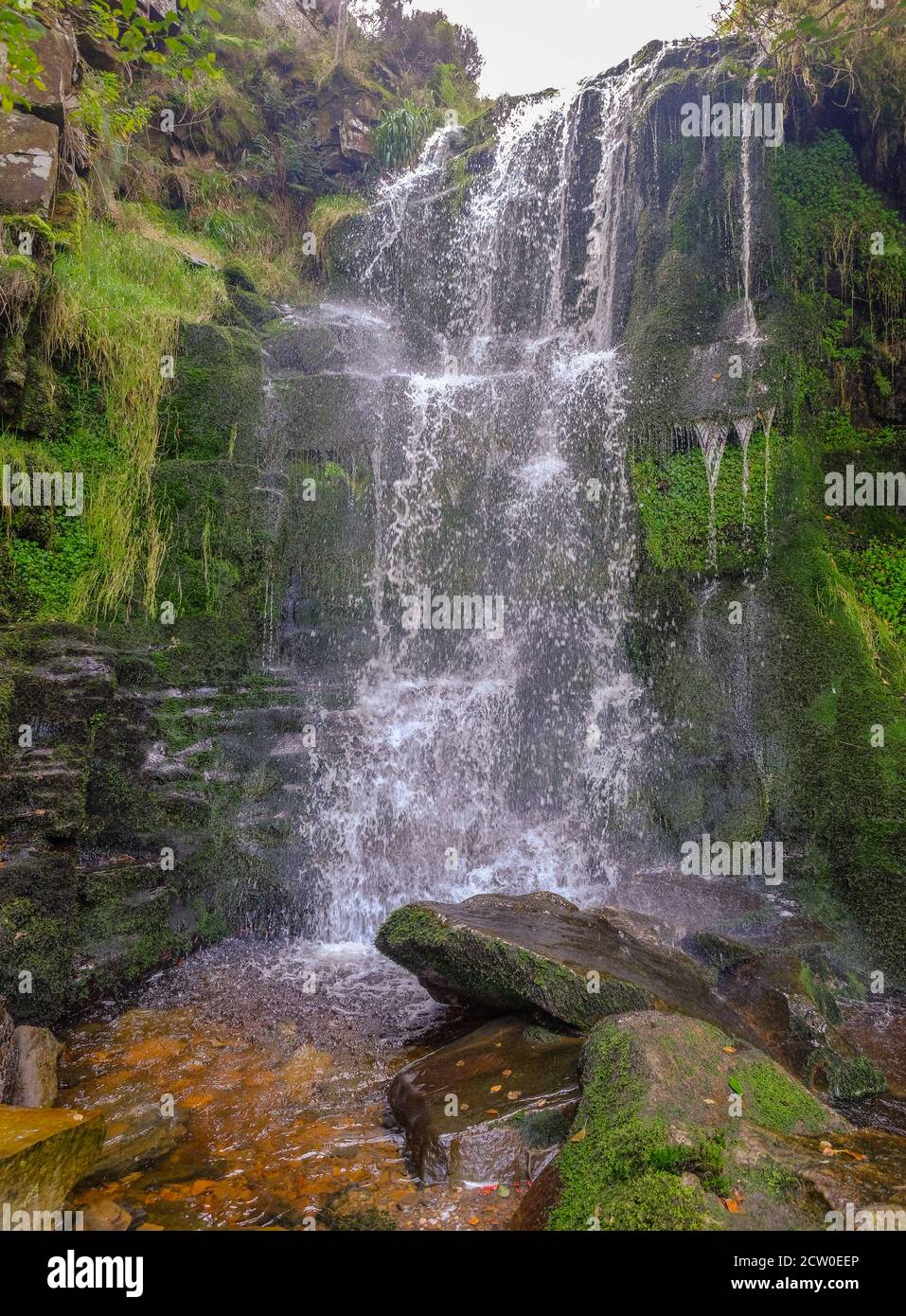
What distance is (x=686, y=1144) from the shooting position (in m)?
2.92

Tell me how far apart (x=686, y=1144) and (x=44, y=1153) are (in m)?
2.47

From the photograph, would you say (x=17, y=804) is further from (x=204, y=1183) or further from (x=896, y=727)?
(x=896, y=727)

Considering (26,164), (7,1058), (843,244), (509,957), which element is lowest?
(7,1058)

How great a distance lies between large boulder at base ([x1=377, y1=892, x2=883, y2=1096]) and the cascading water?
185cm

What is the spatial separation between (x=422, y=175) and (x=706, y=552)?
8.90 metres

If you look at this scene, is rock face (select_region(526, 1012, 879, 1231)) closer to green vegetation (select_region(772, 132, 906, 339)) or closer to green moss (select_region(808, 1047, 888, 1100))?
green moss (select_region(808, 1047, 888, 1100))

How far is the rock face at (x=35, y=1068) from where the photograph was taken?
13.5ft

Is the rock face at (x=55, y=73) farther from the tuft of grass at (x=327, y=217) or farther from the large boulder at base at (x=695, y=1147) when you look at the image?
the large boulder at base at (x=695, y=1147)

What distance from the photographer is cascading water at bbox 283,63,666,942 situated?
7.52 metres

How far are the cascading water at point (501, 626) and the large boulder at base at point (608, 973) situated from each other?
1.85m

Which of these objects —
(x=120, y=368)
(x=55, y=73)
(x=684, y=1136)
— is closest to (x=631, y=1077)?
(x=684, y=1136)

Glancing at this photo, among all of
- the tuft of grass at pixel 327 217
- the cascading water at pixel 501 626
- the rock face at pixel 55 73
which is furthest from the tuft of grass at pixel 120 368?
the tuft of grass at pixel 327 217

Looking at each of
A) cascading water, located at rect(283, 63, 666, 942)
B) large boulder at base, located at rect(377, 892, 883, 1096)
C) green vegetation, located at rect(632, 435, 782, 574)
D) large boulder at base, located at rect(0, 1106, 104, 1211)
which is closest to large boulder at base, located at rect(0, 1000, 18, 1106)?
large boulder at base, located at rect(0, 1106, 104, 1211)

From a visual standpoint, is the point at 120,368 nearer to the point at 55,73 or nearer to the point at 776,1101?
the point at 55,73
